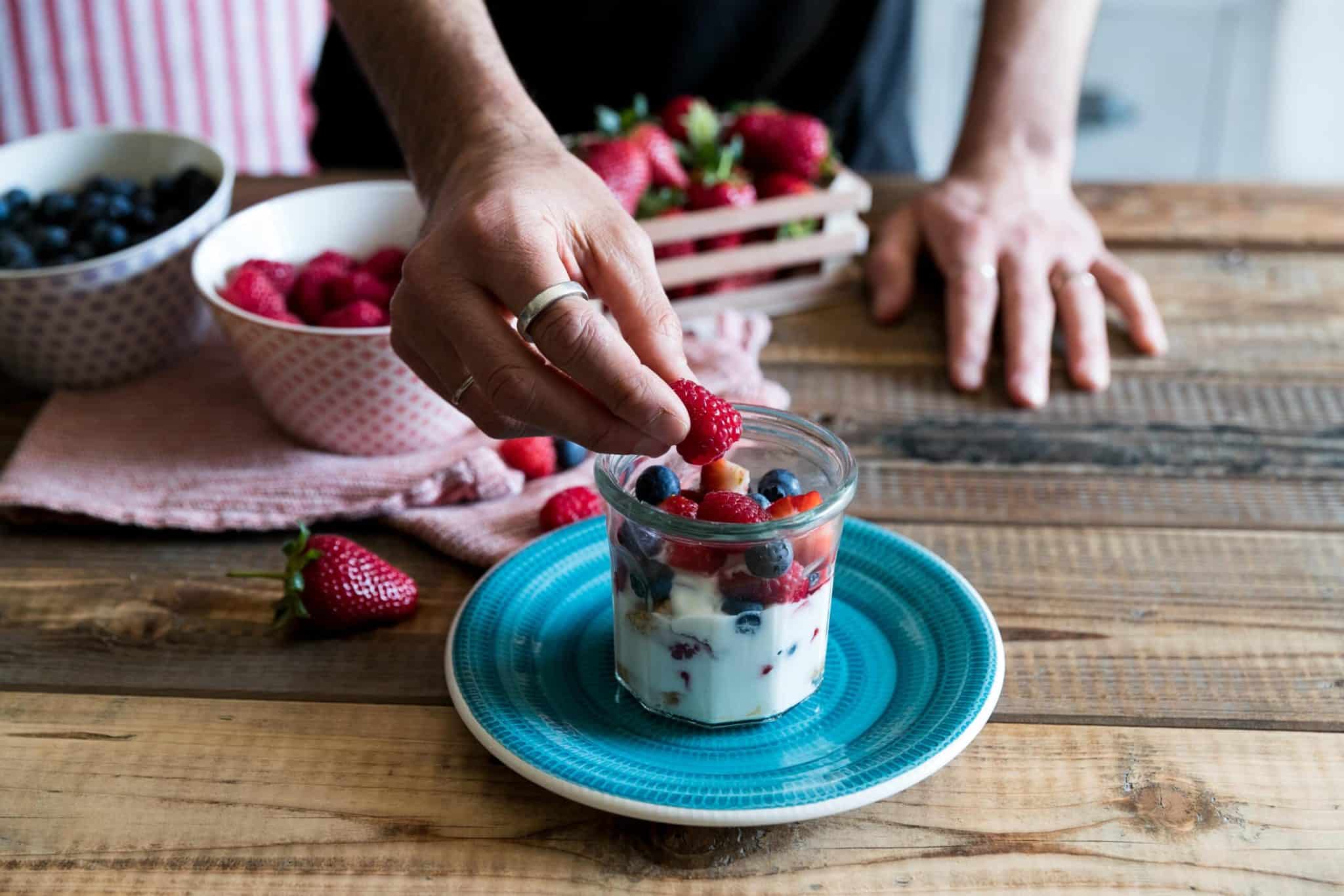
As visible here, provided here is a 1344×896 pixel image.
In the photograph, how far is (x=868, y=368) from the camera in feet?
4.46

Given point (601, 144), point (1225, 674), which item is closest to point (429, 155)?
point (601, 144)

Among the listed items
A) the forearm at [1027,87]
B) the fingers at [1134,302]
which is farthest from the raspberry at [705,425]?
the forearm at [1027,87]

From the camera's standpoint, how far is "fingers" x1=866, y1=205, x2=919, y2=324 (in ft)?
A: 4.76

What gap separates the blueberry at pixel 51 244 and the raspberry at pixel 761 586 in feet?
2.75

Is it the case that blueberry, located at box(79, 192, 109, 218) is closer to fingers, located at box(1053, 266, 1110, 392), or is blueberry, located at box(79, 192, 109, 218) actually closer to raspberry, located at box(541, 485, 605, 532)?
raspberry, located at box(541, 485, 605, 532)

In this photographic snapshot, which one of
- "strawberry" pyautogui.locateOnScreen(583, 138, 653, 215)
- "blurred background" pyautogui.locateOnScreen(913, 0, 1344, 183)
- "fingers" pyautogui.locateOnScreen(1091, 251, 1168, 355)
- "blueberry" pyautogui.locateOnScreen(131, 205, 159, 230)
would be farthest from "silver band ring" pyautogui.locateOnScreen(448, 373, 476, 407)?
"blurred background" pyautogui.locateOnScreen(913, 0, 1344, 183)

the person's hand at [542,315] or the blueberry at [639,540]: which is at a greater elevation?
the person's hand at [542,315]

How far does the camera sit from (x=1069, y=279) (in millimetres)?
1415

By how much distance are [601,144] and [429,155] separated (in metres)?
0.34

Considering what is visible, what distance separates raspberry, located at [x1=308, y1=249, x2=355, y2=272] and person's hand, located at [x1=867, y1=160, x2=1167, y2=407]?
23.5 inches

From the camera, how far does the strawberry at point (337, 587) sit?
94 cm

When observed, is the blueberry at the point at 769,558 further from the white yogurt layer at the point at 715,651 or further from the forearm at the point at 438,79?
the forearm at the point at 438,79

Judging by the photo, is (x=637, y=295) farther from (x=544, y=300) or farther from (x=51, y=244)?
(x=51, y=244)

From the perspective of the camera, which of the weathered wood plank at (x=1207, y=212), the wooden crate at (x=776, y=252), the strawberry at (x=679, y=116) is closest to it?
the wooden crate at (x=776, y=252)
